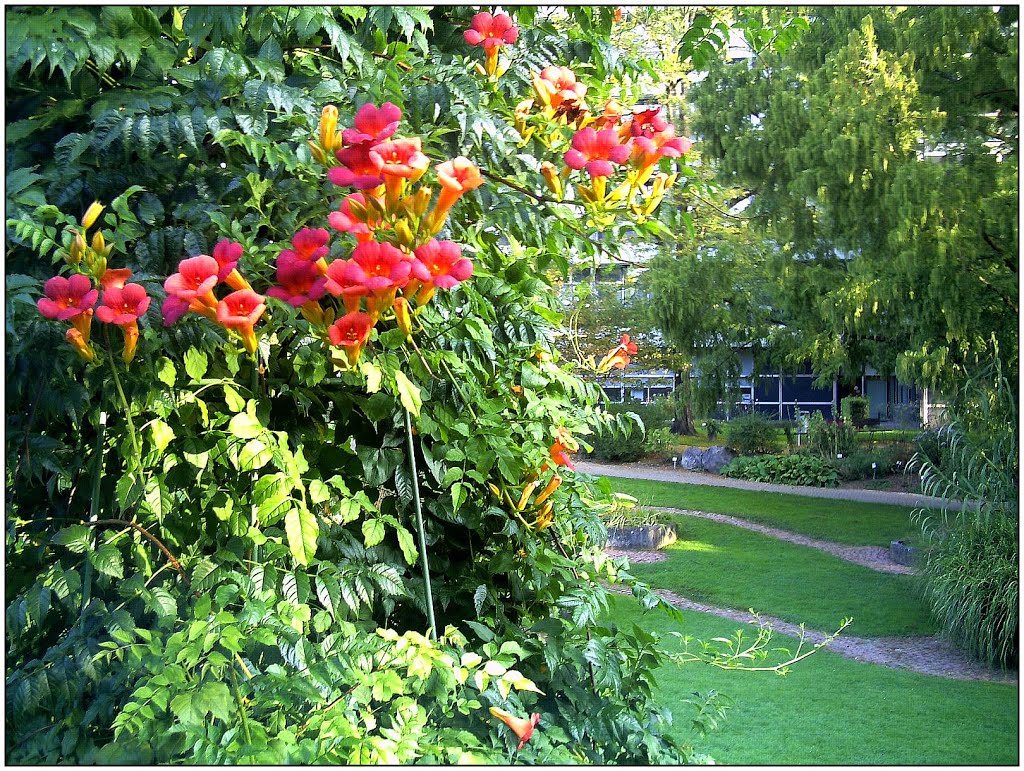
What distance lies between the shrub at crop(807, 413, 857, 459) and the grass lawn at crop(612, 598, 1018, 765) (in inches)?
257

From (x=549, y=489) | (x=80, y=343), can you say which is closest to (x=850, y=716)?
(x=549, y=489)

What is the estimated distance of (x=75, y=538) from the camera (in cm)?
122

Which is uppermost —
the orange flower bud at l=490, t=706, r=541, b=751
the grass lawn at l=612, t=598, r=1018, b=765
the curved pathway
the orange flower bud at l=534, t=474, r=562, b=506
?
the orange flower bud at l=534, t=474, r=562, b=506

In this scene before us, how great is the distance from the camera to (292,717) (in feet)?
3.87

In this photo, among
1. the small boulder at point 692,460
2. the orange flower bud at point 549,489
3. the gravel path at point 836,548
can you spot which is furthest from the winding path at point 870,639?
the small boulder at point 692,460

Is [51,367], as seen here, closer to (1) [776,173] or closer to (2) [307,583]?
(2) [307,583]

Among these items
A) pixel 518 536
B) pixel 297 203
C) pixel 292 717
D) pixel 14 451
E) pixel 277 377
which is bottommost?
pixel 292 717

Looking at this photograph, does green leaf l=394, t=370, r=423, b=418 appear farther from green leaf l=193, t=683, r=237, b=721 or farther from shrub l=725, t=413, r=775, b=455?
shrub l=725, t=413, r=775, b=455

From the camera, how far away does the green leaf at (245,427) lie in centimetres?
114

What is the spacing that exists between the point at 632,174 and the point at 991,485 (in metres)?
4.21

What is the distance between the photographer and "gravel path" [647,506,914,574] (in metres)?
6.81

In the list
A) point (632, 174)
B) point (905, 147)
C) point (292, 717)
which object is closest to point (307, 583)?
point (292, 717)

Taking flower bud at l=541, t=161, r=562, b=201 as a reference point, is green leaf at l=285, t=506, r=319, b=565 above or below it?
below

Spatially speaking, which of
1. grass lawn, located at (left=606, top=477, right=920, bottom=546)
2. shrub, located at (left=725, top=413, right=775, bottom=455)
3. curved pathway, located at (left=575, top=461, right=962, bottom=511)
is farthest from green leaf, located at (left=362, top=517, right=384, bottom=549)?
shrub, located at (left=725, top=413, right=775, bottom=455)
